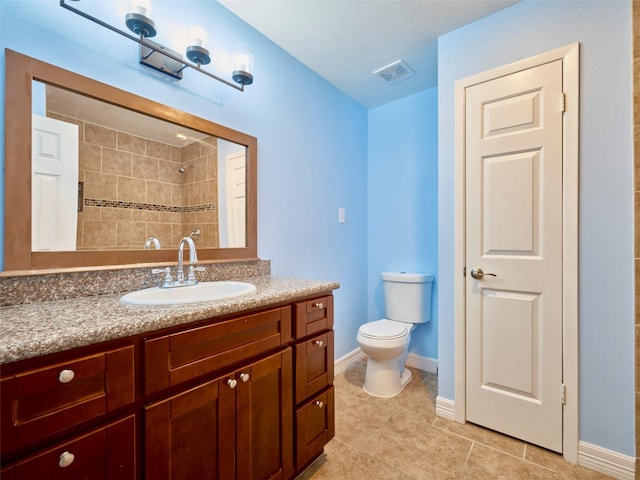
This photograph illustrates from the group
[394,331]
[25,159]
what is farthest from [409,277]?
[25,159]

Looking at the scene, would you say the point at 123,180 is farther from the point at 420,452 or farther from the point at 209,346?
the point at 420,452

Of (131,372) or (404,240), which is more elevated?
(404,240)

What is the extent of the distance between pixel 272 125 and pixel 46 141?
3.76ft

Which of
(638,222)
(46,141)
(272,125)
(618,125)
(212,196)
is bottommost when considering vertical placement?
(638,222)

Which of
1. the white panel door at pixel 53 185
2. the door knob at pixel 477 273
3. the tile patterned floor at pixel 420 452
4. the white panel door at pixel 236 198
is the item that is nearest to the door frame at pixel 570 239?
the tile patterned floor at pixel 420 452

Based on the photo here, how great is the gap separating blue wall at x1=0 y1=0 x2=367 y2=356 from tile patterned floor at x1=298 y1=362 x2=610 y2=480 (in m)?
0.73

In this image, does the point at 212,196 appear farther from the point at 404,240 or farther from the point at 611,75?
the point at 611,75

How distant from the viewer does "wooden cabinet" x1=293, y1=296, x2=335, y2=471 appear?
125 centimetres

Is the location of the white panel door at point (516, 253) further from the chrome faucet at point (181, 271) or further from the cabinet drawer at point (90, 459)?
the cabinet drawer at point (90, 459)

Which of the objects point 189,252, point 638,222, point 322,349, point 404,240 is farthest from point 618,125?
point 189,252

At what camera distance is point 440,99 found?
182 cm

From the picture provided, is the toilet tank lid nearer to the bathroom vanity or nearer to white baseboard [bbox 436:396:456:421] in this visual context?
white baseboard [bbox 436:396:456:421]

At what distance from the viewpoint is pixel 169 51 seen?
1.33m

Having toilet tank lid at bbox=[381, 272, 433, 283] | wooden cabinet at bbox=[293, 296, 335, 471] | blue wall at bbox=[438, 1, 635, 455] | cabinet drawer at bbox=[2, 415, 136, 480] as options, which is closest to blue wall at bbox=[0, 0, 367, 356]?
toilet tank lid at bbox=[381, 272, 433, 283]
